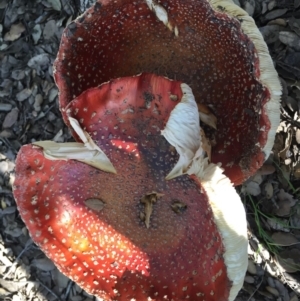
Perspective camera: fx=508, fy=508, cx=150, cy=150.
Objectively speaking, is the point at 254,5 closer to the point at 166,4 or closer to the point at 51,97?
the point at 166,4

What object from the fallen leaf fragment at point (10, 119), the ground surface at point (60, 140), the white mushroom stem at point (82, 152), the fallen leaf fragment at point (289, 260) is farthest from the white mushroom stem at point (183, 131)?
the fallen leaf fragment at point (10, 119)

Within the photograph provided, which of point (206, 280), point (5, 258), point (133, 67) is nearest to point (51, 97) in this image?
point (133, 67)

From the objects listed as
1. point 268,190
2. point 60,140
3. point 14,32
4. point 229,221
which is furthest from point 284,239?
point 14,32

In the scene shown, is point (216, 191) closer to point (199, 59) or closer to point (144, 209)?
point (144, 209)

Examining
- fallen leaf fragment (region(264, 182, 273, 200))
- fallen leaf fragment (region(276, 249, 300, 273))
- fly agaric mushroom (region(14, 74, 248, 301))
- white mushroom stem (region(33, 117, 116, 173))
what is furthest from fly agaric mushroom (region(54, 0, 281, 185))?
fallen leaf fragment (region(276, 249, 300, 273))

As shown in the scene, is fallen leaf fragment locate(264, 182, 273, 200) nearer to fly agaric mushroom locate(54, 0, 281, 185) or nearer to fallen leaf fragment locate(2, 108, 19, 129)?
fly agaric mushroom locate(54, 0, 281, 185)
